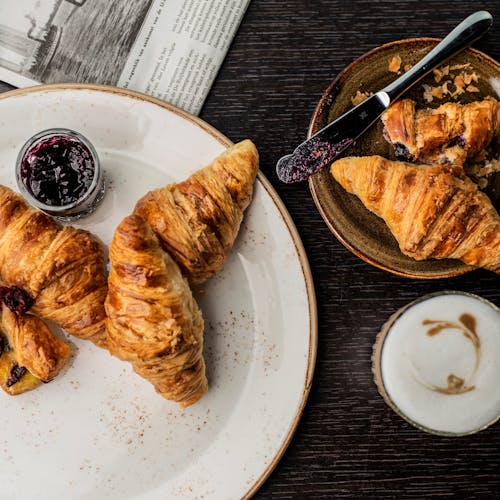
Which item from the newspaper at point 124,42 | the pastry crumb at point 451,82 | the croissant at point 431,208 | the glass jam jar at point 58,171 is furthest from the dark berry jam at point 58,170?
the pastry crumb at point 451,82

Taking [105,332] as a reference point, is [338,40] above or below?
above

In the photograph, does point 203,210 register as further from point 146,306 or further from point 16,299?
point 16,299

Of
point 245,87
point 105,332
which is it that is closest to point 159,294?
point 105,332

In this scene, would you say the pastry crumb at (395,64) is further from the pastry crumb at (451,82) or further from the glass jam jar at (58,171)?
the glass jam jar at (58,171)

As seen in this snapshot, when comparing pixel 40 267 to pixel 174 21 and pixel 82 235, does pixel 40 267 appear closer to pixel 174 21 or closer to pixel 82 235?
pixel 82 235

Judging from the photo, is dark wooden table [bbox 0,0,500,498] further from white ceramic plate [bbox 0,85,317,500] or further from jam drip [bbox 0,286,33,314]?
jam drip [bbox 0,286,33,314]
